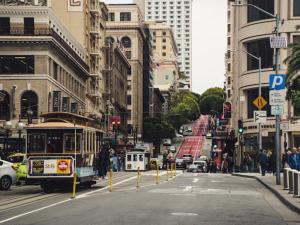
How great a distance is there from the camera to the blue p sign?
2848 centimetres

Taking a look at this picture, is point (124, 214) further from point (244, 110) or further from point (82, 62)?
point (82, 62)

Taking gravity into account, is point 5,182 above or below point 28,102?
below

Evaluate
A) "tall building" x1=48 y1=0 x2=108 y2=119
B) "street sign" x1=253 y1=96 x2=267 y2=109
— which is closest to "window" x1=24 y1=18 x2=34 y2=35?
"tall building" x1=48 y1=0 x2=108 y2=119

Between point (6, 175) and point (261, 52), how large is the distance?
37429 millimetres

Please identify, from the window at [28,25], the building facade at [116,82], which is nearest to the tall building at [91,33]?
the building facade at [116,82]

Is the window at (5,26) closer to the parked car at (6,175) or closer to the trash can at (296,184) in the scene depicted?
the parked car at (6,175)

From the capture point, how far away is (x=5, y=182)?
97.9 ft

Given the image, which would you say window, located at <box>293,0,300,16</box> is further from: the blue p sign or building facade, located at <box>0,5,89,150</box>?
the blue p sign

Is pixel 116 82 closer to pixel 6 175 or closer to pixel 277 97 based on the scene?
pixel 6 175

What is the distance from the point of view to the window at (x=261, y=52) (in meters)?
61.5

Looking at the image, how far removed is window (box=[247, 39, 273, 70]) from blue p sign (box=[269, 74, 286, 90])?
33.1 meters

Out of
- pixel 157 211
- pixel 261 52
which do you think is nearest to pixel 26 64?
pixel 261 52

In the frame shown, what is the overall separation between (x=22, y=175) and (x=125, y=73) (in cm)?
8672

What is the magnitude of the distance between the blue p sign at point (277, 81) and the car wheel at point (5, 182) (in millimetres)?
12352
